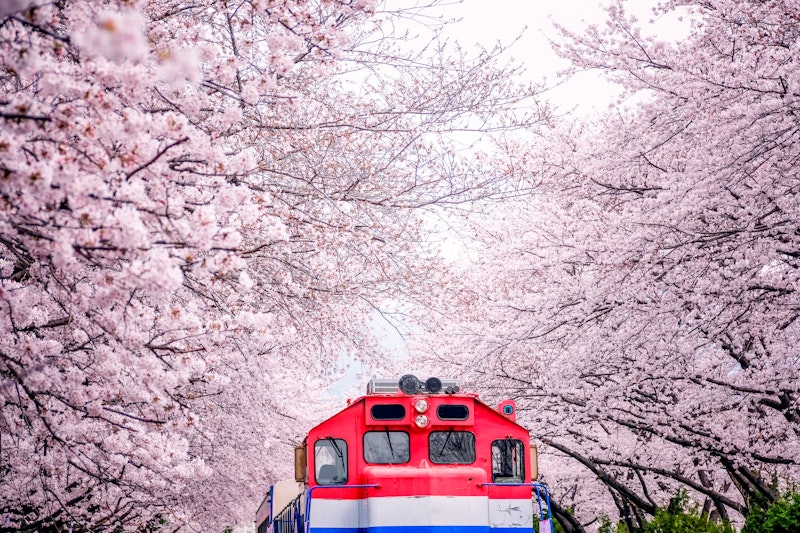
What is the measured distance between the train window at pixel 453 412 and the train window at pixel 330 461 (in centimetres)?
121

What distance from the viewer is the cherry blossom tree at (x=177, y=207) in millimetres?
4879

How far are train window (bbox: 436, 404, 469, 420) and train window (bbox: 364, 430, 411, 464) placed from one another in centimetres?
51

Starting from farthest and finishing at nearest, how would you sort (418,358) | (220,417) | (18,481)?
1. (418,358)
2. (220,417)
3. (18,481)

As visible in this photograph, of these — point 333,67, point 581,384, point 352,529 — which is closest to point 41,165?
point 333,67

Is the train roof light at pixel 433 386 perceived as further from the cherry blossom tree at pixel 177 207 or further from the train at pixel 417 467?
the cherry blossom tree at pixel 177 207

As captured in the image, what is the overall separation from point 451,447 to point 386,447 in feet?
2.50

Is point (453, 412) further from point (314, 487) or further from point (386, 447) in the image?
point (314, 487)

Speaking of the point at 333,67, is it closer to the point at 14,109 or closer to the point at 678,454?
the point at 14,109

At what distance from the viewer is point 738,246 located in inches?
434

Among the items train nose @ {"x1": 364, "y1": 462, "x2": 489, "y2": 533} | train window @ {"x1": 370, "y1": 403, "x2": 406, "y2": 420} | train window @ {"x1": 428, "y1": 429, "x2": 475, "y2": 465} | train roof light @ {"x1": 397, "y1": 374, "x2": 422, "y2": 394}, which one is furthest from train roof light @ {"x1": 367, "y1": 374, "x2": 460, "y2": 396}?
train nose @ {"x1": 364, "y1": 462, "x2": 489, "y2": 533}

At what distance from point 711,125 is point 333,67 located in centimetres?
464

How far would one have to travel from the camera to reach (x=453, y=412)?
10234 mm

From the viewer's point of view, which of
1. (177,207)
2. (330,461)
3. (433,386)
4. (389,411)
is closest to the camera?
(177,207)

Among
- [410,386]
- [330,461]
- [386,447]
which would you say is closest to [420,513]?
[386,447]
